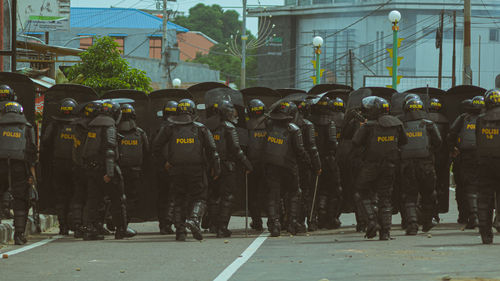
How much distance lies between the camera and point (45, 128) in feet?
51.4

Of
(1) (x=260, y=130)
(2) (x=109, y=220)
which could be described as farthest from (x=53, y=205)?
(1) (x=260, y=130)

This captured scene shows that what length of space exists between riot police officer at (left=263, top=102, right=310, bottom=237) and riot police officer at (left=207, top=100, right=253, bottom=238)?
1.22 feet

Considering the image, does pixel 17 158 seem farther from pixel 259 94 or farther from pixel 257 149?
pixel 259 94

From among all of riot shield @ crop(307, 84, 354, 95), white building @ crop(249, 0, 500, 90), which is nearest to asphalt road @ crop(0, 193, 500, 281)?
riot shield @ crop(307, 84, 354, 95)

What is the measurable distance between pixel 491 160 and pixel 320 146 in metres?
3.55

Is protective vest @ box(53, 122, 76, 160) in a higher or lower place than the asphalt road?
higher

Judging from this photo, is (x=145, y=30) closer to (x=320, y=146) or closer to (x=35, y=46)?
(x=35, y=46)

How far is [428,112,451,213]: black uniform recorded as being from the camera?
16.3m

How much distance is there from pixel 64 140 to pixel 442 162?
6158 mm

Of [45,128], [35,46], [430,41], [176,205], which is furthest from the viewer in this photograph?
[430,41]

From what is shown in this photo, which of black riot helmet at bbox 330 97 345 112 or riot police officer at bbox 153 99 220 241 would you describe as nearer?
riot police officer at bbox 153 99 220 241

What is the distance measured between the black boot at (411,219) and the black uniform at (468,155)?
1.35 meters

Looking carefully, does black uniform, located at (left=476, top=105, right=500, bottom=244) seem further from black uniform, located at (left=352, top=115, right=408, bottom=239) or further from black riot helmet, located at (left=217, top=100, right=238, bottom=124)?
black riot helmet, located at (left=217, top=100, right=238, bottom=124)

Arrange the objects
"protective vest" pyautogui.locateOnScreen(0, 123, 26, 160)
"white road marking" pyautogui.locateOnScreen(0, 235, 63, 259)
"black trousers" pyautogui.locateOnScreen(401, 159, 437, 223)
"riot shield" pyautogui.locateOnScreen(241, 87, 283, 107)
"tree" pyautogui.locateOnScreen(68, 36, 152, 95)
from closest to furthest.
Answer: "white road marking" pyautogui.locateOnScreen(0, 235, 63, 259) < "protective vest" pyautogui.locateOnScreen(0, 123, 26, 160) < "black trousers" pyautogui.locateOnScreen(401, 159, 437, 223) < "riot shield" pyautogui.locateOnScreen(241, 87, 283, 107) < "tree" pyautogui.locateOnScreen(68, 36, 152, 95)
